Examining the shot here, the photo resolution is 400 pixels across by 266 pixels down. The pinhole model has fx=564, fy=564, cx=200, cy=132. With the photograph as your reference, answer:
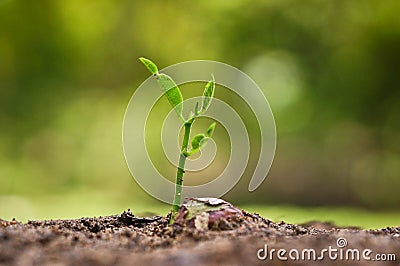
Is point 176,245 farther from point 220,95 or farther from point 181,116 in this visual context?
point 220,95

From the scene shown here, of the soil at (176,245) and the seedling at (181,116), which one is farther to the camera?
the seedling at (181,116)

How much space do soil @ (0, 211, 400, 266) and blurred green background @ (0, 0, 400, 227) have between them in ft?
6.59

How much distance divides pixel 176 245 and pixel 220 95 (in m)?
2.44

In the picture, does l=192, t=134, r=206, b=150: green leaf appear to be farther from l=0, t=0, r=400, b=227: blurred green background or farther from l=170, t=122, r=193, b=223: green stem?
l=0, t=0, r=400, b=227: blurred green background

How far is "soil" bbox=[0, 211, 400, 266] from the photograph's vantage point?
1.56ft

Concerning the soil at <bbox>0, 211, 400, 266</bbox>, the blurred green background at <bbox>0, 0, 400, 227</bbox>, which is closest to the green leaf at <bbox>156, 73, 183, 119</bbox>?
the soil at <bbox>0, 211, 400, 266</bbox>

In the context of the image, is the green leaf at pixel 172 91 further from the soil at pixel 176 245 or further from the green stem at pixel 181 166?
the soil at pixel 176 245

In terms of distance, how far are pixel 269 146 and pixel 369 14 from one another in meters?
1.06

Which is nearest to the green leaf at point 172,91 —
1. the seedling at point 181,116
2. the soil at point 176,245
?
the seedling at point 181,116

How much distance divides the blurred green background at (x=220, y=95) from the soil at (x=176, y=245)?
6.59ft

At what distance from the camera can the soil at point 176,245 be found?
18.7 inches

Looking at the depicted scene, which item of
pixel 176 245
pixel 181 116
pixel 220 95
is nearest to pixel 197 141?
pixel 181 116

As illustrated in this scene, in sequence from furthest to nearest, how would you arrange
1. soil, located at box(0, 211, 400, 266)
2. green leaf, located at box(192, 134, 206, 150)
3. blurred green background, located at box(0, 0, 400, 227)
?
1. blurred green background, located at box(0, 0, 400, 227)
2. green leaf, located at box(192, 134, 206, 150)
3. soil, located at box(0, 211, 400, 266)

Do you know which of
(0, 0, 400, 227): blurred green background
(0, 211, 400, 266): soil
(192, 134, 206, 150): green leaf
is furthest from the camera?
(0, 0, 400, 227): blurred green background
